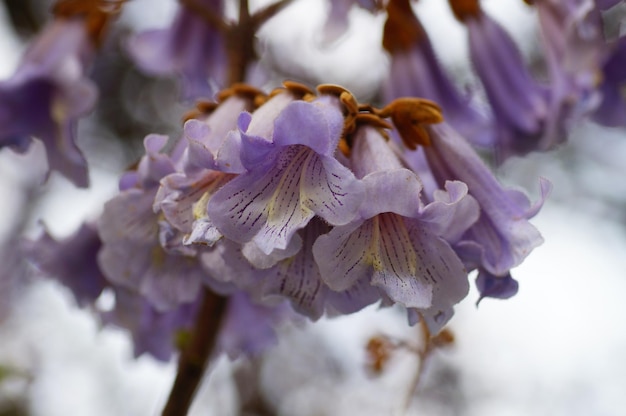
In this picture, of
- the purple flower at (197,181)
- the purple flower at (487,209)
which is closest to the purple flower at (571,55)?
the purple flower at (487,209)

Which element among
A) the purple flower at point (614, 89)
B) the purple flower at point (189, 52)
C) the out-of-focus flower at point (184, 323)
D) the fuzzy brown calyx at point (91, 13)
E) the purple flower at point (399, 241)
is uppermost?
the purple flower at point (399, 241)

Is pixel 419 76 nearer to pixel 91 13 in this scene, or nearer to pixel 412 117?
pixel 412 117

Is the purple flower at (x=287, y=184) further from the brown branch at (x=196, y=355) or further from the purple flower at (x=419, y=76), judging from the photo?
the purple flower at (x=419, y=76)

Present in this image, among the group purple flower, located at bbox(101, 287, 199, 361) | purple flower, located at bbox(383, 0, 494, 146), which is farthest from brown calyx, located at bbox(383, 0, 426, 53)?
purple flower, located at bbox(101, 287, 199, 361)

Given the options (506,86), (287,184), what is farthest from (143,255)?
(506,86)

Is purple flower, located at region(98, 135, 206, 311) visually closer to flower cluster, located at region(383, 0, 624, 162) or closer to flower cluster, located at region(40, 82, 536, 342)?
flower cluster, located at region(40, 82, 536, 342)

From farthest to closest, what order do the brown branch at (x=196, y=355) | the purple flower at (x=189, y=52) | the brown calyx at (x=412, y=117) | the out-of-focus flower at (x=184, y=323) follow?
the purple flower at (x=189, y=52) < the out-of-focus flower at (x=184, y=323) < the brown branch at (x=196, y=355) < the brown calyx at (x=412, y=117)

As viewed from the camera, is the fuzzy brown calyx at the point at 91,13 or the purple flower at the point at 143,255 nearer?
the purple flower at the point at 143,255

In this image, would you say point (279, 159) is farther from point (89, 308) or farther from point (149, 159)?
point (89, 308)

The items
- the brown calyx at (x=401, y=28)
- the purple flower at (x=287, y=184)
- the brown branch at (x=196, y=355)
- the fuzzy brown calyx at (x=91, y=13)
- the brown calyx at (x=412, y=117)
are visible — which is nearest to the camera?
the purple flower at (x=287, y=184)
